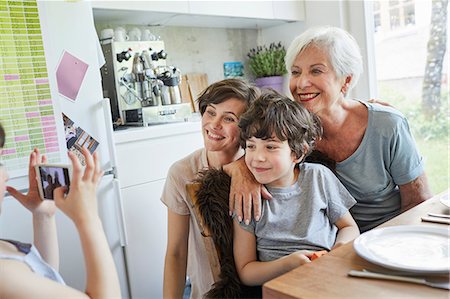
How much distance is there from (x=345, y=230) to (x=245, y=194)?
0.26 meters

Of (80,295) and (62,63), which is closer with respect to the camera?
(80,295)

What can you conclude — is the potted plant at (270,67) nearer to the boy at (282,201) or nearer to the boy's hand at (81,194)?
the boy at (282,201)

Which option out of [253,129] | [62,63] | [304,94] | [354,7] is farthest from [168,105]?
[354,7]

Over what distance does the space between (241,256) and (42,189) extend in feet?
1.68

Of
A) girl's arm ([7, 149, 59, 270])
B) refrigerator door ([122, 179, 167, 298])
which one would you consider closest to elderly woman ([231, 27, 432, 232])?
refrigerator door ([122, 179, 167, 298])

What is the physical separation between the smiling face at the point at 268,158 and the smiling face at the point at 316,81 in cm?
34

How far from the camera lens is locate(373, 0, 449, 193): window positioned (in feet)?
7.27

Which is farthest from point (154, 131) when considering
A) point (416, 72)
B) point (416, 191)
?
point (416, 72)

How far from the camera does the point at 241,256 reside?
1.00 meters

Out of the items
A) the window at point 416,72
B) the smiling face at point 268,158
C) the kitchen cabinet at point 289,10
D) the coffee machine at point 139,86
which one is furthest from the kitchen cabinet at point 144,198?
the window at point 416,72

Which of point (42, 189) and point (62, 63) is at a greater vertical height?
point (62, 63)

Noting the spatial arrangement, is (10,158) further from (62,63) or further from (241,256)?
(241,256)

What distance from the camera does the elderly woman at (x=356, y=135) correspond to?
127 centimetres

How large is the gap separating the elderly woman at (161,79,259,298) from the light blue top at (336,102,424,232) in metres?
0.37
